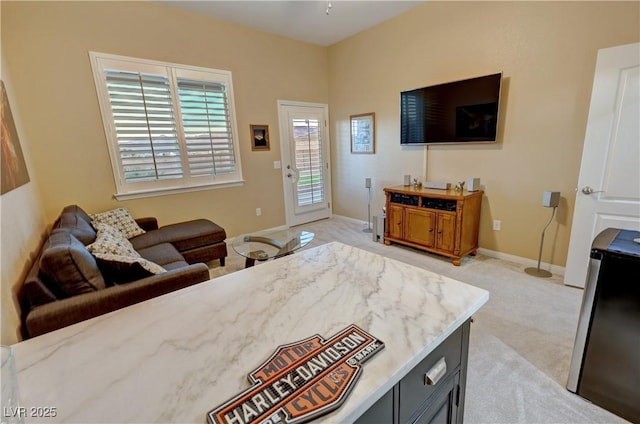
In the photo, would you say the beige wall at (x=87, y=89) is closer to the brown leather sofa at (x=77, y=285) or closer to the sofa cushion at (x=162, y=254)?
the brown leather sofa at (x=77, y=285)

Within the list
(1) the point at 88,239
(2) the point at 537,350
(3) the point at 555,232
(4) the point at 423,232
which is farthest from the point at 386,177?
(1) the point at 88,239

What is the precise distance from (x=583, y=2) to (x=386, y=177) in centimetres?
267

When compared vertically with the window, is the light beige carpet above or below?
below

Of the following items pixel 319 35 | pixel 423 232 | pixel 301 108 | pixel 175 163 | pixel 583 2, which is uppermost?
pixel 319 35

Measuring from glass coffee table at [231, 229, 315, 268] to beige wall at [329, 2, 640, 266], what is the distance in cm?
201

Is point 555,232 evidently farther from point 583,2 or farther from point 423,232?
point 583,2

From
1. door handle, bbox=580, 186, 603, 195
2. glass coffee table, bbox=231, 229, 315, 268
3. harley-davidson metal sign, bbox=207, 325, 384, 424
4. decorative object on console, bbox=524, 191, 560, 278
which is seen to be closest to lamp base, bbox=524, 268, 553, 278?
decorative object on console, bbox=524, 191, 560, 278

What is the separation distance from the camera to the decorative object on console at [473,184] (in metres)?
3.29

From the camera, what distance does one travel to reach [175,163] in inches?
144

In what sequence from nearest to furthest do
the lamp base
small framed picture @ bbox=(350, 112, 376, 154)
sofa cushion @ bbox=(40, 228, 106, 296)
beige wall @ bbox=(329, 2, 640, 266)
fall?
sofa cushion @ bbox=(40, 228, 106, 296) → beige wall @ bbox=(329, 2, 640, 266) → the lamp base → small framed picture @ bbox=(350, 112, 376, 154)

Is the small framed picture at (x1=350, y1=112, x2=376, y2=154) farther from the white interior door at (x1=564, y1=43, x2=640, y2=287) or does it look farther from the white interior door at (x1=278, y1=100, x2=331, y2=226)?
the white interior door at (x1=564, y1=43, x2=640, y2=287)

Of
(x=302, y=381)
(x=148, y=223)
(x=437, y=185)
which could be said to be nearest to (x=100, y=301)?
(x=302, y=381)

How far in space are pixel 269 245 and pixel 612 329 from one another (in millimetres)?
2529

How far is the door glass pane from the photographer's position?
4855 mm
